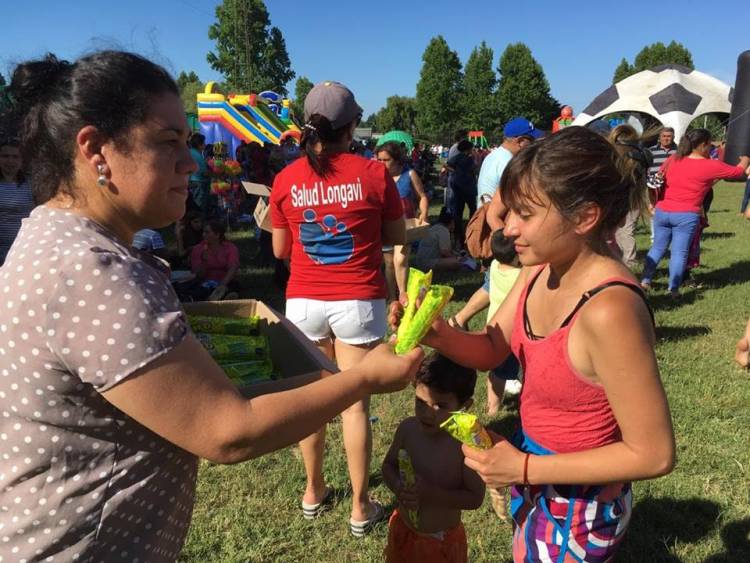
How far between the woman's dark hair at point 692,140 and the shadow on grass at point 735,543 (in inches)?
205

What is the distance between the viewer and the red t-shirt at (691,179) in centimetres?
676

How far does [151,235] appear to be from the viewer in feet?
19.8

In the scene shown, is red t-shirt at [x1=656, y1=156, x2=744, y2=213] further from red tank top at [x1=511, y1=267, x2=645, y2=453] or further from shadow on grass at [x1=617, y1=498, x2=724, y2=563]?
red tank top at [x1=511, y1=267, x2=645, y2=453]

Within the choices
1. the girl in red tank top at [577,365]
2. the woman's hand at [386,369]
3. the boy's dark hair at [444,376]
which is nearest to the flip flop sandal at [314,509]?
the boy's dark hair at [444,376]

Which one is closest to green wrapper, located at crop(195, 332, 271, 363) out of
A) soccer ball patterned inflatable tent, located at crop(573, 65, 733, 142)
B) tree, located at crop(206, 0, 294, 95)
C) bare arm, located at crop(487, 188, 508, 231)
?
bare arm, located at crop(487, 188, 508, 231)

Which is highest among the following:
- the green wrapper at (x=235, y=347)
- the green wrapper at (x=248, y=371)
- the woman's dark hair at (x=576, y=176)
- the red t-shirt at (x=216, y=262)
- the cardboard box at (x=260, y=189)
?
the woman's dark hair at (x=576, y=176)

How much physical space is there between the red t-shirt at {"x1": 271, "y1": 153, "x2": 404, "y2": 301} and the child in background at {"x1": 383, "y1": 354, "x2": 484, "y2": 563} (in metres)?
0.73

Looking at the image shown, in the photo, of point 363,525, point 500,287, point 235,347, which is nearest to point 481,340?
point 235,347

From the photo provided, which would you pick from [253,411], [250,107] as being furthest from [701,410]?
[250,107]

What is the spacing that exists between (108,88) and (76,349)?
19.8 inches

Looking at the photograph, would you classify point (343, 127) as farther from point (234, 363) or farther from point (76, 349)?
point (76, 349)

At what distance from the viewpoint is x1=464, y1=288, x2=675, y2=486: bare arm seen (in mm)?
1288

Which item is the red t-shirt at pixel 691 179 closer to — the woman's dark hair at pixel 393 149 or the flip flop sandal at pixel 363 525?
the woman's dark hair at pixel 393 149

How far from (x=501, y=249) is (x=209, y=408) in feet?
9.60
